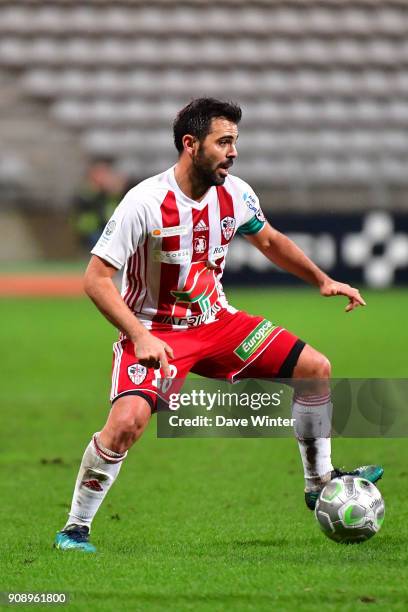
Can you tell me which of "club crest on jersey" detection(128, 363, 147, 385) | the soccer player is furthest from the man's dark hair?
"club crest on jersey" detection(128, 363, 147, 385)

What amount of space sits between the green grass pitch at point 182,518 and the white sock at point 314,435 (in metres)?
0.25

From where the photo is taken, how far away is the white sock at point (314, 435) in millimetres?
5074

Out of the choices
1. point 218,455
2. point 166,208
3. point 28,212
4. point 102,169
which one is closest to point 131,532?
point 166,208

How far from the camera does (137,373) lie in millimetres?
4758

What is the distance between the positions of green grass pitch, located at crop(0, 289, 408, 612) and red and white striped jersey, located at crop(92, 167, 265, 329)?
97 cm

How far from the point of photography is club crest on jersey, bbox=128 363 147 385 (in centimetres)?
474

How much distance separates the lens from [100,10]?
24.5 meters

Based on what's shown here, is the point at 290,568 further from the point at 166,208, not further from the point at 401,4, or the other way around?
the point at 401,4

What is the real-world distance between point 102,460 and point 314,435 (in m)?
0.95

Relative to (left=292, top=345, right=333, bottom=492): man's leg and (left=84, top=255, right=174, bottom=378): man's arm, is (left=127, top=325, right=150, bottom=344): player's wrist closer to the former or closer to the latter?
(left=84, top=255, right=174, bottom=378): man's arm

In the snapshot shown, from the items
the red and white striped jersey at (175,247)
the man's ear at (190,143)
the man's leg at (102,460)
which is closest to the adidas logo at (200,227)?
the red and white striped jersey at (175,247)

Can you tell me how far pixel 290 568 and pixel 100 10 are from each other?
21.6 m

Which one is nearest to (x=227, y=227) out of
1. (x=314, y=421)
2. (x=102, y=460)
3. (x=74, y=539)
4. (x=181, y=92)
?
(x=314, y=421)

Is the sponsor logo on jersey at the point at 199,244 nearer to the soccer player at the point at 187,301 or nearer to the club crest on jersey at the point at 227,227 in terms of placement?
the soccer player at the point at 187,301
